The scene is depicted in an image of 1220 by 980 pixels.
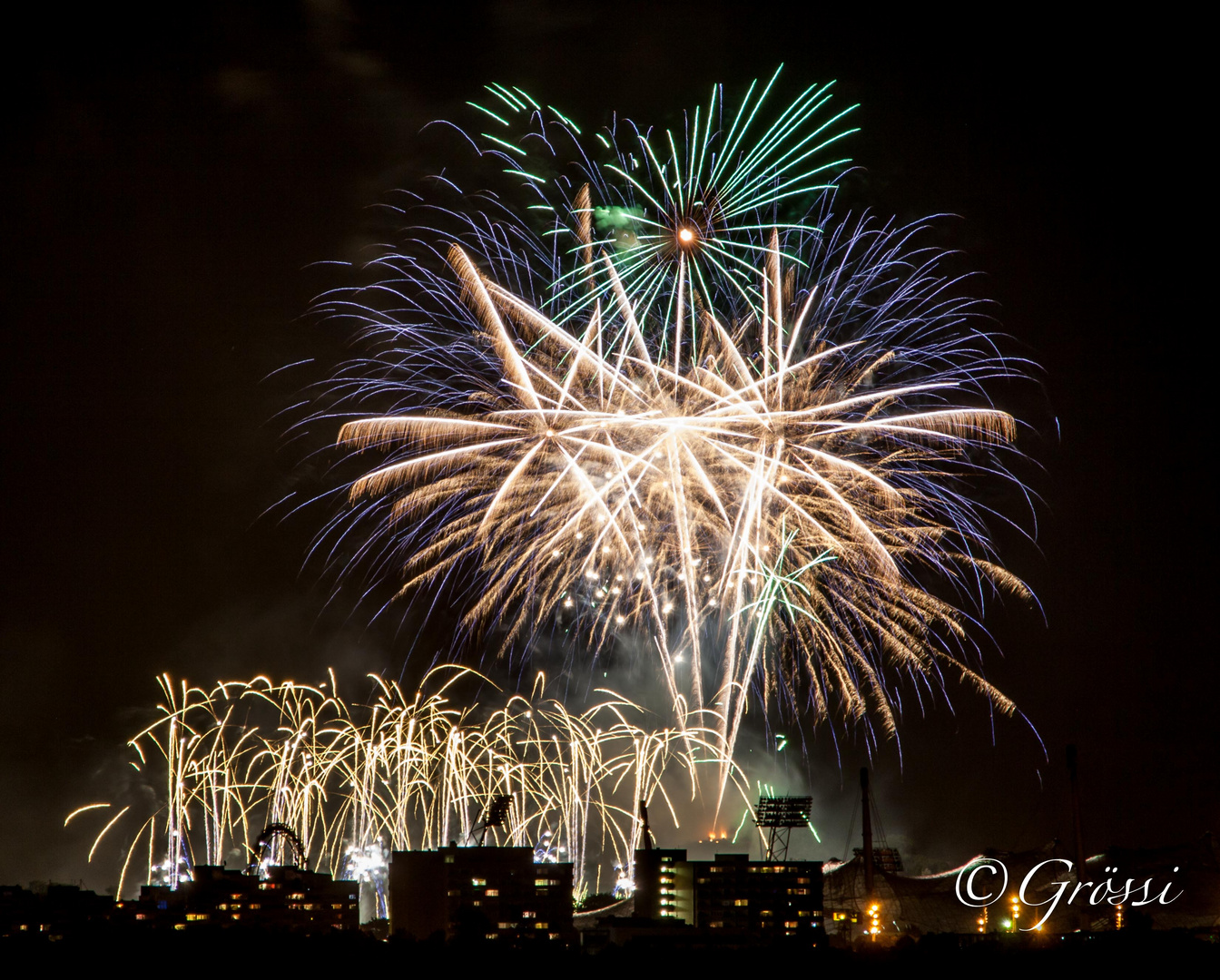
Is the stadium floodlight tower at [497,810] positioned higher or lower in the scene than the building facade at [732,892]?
higher

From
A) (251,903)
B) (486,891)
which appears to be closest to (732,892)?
(486,891)

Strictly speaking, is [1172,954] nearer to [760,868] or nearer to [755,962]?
[755,962]

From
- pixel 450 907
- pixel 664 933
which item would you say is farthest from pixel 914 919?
pixel 450 907

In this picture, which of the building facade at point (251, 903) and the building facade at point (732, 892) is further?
the building facade at point (732, 892)

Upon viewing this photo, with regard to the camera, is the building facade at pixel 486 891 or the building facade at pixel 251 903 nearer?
the building facade at pixel 251 903

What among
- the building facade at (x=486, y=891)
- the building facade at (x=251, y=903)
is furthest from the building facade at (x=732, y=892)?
the building facade at (x=251, y=903)

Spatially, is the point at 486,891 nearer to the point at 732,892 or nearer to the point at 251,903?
the point at 251,903

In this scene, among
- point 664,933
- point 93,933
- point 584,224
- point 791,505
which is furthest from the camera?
point 664,933

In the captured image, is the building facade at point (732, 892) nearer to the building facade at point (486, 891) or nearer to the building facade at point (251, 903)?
the building facade at point (486, 891)

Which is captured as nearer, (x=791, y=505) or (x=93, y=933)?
(x=791, y=505)

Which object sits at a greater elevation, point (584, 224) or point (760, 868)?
A: point (584, 224)

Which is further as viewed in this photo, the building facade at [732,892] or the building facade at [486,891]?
the building facade at [732,892]
